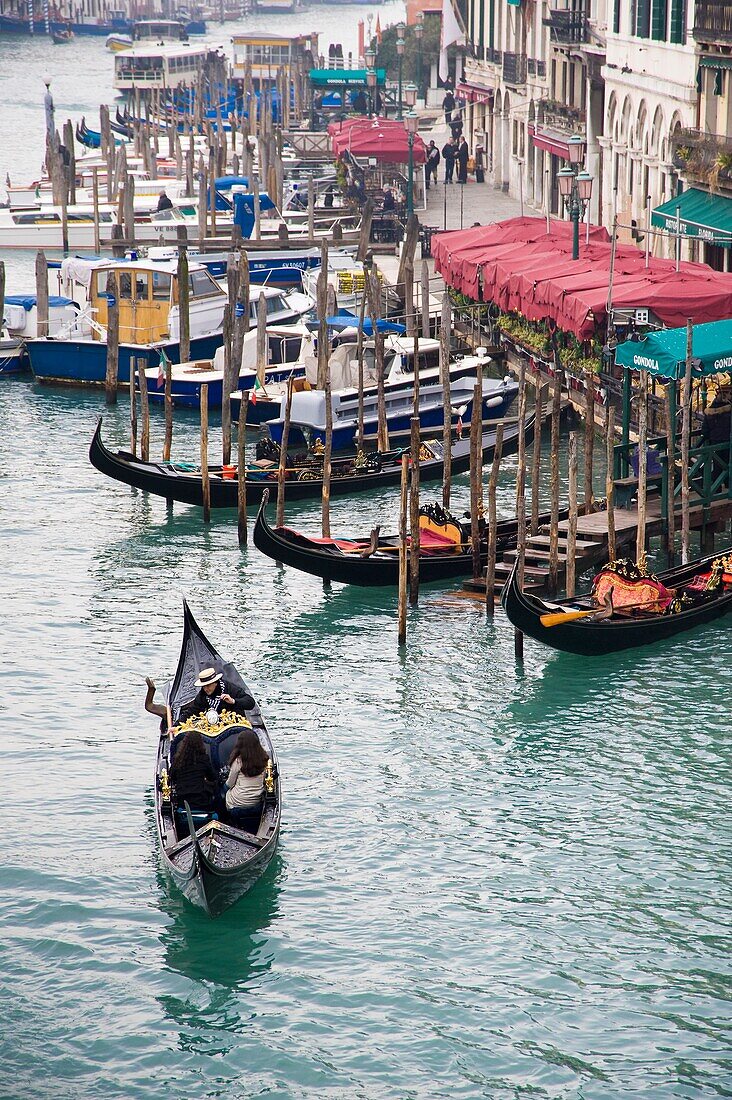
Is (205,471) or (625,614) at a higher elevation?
(205,471)

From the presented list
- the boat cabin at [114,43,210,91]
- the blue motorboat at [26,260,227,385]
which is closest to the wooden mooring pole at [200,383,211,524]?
the blue motorboat at [26,260,227,385]

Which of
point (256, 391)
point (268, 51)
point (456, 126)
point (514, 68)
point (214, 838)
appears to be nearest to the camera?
point (214, 838)

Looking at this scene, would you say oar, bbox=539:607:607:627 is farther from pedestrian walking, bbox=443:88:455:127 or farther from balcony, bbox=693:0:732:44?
pedestrian walking, bbox=443:88:455:127

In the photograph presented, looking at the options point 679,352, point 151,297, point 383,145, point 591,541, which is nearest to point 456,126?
point 383,145

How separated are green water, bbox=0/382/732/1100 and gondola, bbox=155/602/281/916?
267 mm

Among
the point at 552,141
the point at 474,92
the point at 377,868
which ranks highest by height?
the point at 474,92

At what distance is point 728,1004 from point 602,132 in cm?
3325

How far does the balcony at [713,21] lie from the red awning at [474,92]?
2405 centimetres

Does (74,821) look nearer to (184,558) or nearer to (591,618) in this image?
(591,618)

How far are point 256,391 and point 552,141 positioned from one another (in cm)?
1813

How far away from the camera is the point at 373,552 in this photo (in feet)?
65.3

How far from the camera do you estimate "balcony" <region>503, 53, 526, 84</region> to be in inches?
1932

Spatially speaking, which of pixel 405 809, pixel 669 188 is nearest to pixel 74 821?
pixel 405 809

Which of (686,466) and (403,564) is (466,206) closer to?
(686,466)
